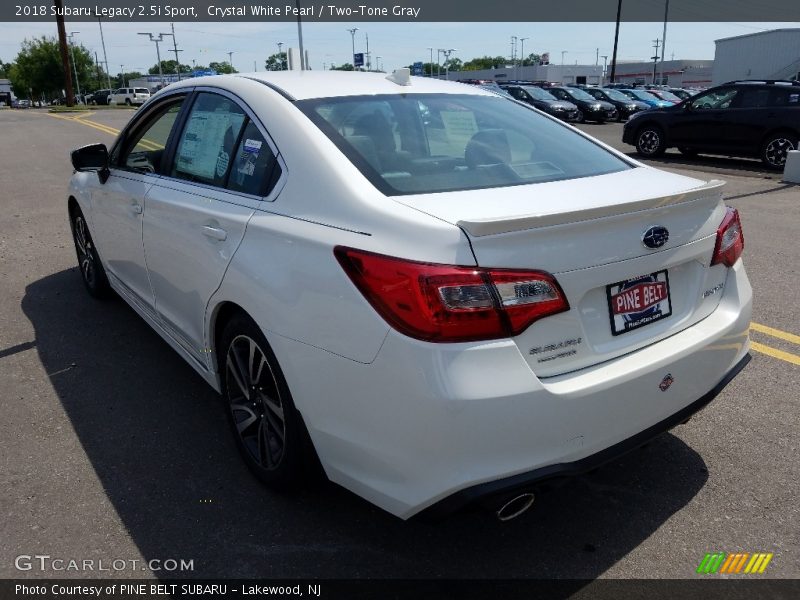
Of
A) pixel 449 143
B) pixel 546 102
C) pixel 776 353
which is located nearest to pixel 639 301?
pixel 449 143

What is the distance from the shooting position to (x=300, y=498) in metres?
2.85

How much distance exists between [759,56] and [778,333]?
65742 mm

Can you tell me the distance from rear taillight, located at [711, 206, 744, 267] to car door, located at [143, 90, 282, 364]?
5.75 ft

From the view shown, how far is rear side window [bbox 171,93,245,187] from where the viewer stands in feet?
10.0

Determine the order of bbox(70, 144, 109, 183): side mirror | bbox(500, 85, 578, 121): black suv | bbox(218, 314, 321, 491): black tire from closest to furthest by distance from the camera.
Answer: bbox(218, 314, 321, 491): black tire → bbox(70, 144, 109, 183): side mirror → bbox(500, 85, 578, 121): black suv

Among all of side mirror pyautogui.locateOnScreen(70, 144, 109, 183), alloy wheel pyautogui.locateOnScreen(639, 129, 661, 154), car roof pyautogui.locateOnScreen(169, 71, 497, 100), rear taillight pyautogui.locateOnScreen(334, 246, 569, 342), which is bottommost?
alloy wheel pyautogui.locateOnScreen(639, 129, 661, 154)

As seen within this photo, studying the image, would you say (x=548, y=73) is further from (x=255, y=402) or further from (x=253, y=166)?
(x=255, y=402)

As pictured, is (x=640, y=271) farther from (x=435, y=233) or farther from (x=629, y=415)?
(x=435, y=233)

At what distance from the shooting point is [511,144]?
3061 mm

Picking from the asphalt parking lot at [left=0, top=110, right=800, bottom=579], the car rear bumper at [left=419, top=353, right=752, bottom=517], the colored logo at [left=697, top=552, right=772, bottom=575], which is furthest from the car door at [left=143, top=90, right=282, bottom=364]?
the colored logo at [left=697, top=552, right=772, bottom=575]

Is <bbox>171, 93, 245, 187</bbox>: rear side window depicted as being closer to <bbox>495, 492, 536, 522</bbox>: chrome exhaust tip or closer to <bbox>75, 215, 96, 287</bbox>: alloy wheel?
<bbox>495, 492, 536, 522</bbox>: chrome exhaust tip

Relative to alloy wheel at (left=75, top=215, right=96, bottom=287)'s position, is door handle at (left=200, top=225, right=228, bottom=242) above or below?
above

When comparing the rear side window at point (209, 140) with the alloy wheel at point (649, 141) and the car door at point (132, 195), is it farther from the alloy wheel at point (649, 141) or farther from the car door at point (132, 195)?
the alloy wheel at point (649, 141)

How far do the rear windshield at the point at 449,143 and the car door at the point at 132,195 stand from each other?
4.41 ft
